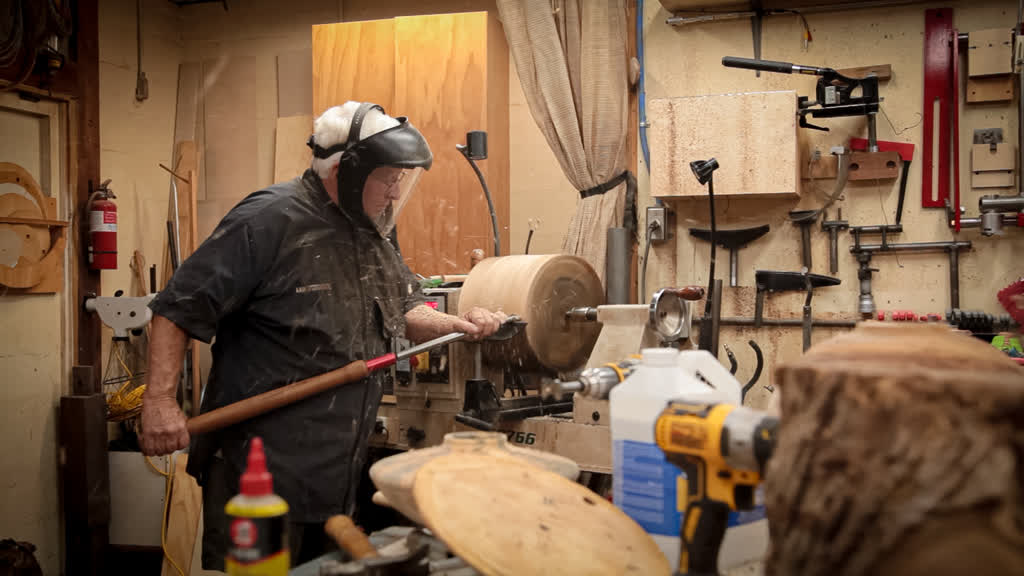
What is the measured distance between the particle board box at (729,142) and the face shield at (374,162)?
1.50m

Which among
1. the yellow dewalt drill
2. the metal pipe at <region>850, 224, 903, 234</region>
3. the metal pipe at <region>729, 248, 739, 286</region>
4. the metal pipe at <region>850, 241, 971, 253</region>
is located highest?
the metal pipe at <region>850, 224, 903, 234</region>

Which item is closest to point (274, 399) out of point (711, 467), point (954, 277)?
point (711, 467)

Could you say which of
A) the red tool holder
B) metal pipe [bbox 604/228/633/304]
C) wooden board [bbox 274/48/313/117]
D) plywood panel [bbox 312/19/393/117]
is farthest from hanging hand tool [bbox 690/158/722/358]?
wooden board [bbox 274/48/313/117]

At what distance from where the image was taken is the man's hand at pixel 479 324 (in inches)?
100

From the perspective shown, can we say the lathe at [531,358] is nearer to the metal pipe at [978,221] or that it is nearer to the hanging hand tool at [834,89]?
the hanging hand tool at [834,89]

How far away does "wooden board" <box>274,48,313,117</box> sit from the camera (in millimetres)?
4723

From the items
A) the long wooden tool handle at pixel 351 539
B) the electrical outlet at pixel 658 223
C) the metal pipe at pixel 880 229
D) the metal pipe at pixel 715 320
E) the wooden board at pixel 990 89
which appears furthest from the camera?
the electrical outlet at pixel 658 223

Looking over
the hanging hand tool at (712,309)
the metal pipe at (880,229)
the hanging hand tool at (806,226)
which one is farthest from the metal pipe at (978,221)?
the hanging hand tool at (712,309)

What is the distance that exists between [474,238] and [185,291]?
2.02m

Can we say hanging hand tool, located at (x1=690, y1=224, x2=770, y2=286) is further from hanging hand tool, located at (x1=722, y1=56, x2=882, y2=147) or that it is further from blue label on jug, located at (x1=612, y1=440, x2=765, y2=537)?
blue label on jug, located at (x1=612, y1=440, x2=765, y2=537)

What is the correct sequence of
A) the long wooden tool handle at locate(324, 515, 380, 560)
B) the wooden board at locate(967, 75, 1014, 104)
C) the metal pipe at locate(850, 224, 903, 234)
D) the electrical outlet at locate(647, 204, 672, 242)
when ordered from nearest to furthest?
1. the long wooden tool handle at locate(324, 515, 380, 560)
2. the wooden board at locate(967, 75, 1014, 104)
3. the metal pipe at locate(850, 224, 903, 234)
4. the electrical outlet at locate(647, 204, 672, 242)

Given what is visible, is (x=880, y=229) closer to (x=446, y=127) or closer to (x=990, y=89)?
(x=990, y=89)

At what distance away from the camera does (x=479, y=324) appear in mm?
2547

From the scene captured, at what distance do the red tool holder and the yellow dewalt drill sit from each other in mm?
2764
